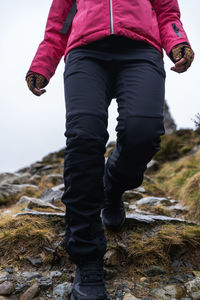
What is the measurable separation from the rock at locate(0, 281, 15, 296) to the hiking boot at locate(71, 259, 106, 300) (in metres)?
0.41

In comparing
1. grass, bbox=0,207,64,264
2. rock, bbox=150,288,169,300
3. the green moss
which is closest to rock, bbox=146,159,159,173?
the green moss

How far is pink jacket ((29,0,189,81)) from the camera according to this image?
181cm

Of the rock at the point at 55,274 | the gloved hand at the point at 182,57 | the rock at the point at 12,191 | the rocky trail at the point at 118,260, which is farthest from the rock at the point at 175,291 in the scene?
the rock at the point at 12,191

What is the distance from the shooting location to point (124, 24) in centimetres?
180

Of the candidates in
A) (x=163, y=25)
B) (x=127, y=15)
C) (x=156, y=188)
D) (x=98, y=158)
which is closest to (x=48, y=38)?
(x=127, y=15)

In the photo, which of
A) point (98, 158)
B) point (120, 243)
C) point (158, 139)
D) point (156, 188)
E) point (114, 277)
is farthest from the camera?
point (156, 188)

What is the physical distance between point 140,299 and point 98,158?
92cm

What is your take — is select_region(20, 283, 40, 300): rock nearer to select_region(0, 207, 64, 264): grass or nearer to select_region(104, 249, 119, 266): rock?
select_region(0, 207, 64, 264): grass

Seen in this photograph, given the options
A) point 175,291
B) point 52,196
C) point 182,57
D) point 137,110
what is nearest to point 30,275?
point 175,291

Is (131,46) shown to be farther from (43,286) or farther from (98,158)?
(43,286)

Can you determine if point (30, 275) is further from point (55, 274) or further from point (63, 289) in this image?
point (63, 289)

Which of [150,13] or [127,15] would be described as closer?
[127,15]

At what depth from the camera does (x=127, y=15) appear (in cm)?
183

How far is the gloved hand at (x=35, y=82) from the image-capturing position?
6.85 feet
